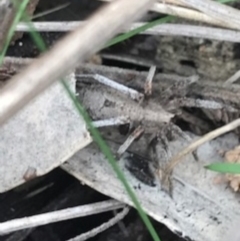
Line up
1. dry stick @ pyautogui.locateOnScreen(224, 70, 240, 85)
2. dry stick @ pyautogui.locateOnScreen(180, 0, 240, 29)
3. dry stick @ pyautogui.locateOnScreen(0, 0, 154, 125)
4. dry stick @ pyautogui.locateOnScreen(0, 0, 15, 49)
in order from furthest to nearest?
1. dry stick @ pyautogui.locateOnScreen(224, 70, 240, 85)
2. dry stick @ pyautogui.locateOnScreen(180, 0, 240, 29)
3. dry stick @ pyautogui.locateOnScreen(0, 0, 15, 49)
4. dry stick @ pyautogui.locateOnScreen(0, 0, 154, 125)

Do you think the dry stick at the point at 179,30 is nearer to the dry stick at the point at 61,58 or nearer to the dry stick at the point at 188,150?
the dry stick at the point at 188,150

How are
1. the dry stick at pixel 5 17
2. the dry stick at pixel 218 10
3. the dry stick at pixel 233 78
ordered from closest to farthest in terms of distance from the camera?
the dry stick at pixel 5 17, the dry stick at pixel 218 10, the dry stick at pixel 233 78

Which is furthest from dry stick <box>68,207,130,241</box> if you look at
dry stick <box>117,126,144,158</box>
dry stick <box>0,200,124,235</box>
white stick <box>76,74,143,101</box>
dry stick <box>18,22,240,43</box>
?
dry stick <box>18,22,240,43</box>

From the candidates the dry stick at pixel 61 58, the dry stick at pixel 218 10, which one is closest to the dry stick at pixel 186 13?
the dry stick at pixel 218 10

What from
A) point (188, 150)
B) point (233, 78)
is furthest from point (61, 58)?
point (233, 78)

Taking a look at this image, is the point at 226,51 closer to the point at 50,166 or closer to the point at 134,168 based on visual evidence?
the point at 134,168

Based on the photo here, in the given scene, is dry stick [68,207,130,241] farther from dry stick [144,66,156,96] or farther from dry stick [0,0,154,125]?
dry stick [0,0,154,125]

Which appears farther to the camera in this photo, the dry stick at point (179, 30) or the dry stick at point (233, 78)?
the dry stick at point (233, 78)
